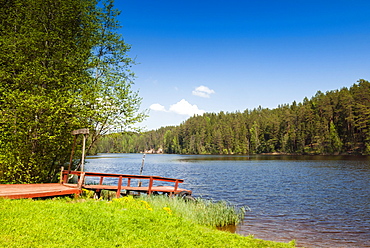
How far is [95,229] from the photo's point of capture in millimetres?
8219

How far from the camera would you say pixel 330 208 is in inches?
757

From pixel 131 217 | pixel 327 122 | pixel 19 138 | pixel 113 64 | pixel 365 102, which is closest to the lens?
pixel 131 217

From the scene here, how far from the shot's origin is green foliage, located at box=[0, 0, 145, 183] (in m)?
15.8

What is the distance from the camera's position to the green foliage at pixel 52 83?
15.8 meters

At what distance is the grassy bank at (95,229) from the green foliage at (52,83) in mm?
6795

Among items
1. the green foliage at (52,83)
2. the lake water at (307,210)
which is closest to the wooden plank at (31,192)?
the green foliage at (52,83)

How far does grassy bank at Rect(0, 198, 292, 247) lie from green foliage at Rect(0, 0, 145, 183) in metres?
6.79

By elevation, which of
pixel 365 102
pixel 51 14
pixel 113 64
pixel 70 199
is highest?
pixel 365 102

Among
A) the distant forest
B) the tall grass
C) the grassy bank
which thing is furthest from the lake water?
the distant forest

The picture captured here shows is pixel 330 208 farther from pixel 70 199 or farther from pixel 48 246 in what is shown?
pixel 48 246

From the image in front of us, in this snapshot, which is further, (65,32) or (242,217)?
(65,32)

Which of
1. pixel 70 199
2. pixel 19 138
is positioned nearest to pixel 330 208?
pixel 70 199

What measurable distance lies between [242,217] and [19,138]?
14.4 m

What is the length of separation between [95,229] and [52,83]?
42.3ft
